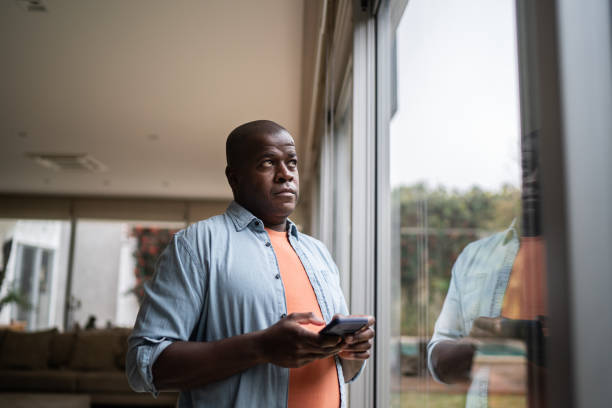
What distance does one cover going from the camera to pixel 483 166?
2.25 feet

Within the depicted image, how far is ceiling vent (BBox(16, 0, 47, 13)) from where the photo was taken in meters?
2.51

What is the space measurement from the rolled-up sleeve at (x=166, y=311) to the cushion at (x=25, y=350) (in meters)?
5.22

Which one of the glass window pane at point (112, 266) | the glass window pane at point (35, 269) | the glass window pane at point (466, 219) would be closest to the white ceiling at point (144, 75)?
the glass window pane at point (466, 219)

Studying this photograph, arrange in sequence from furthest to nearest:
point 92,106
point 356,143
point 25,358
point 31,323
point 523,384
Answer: point 31,323 → point 25,358 → point 92,106 → point 356,143 → point 523,384

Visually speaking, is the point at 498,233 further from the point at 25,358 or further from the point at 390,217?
the point at 25,358

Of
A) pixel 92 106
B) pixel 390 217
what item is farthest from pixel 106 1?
pixel 390 217

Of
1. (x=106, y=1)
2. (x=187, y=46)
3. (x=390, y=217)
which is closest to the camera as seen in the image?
(x=390, y=217)

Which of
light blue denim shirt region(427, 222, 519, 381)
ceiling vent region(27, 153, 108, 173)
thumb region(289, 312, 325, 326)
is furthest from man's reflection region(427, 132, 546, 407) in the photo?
ceiling vent region(27, 153, 108, 173)

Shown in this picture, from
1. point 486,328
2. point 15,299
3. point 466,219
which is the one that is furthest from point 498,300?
point 15,299

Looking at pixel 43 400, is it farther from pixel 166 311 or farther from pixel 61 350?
pixel 166 311

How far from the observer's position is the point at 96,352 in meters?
5.20

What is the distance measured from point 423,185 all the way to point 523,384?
0.61 metres

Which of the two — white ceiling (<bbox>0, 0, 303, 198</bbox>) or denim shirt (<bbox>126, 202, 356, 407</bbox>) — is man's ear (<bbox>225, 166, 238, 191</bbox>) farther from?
white ceiling (<bbox>0, 0, 303, 198</bbox>)

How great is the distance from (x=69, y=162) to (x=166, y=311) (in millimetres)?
5563
